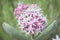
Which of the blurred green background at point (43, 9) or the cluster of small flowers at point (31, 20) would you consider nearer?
the cluster of small flowers at point (31, 20)

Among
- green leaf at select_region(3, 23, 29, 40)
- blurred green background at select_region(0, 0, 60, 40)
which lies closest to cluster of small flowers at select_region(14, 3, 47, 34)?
green leaf at select_region(3, 23, 29, 40)

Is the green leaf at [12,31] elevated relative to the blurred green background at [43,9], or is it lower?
lower

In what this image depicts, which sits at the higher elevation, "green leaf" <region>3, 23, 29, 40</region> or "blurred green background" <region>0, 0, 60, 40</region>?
"blurred green background" <region>0, 0, 60, 40</region>

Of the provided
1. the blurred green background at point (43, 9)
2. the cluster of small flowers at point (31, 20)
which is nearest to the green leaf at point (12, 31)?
the cluster of small flowers at point (31, 20)

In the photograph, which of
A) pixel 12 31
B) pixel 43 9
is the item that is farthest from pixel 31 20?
pixel 43 9

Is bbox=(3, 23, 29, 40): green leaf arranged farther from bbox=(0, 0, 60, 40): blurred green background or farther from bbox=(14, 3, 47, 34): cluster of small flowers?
bbox=(0, 0, 60, 40): blurred green background

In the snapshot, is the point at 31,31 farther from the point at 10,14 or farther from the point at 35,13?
the point at 10,14

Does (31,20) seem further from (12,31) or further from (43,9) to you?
(43,9)

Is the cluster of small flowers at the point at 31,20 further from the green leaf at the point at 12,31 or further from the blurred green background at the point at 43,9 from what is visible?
the blurred green background at the point at 43,9

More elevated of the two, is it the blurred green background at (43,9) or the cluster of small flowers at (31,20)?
the blurred green background at (43,9)

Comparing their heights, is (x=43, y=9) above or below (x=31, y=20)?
above

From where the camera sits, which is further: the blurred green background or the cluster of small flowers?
the blurred green background

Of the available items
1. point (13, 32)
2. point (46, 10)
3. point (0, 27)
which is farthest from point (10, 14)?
point (13, 32)
